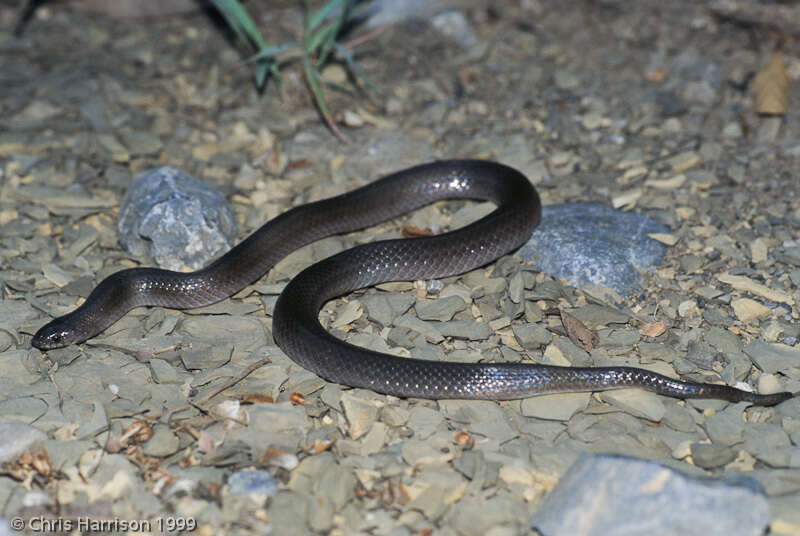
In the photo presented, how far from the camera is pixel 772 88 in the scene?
9523 millimetres

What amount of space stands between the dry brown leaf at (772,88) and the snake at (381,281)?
3.34m

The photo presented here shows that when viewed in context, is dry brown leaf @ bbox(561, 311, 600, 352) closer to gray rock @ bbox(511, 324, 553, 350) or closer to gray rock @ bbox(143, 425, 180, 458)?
gray rock @ bbox(511, 324, 553, 350)

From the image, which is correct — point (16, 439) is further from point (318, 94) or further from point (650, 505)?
point (318, 94)

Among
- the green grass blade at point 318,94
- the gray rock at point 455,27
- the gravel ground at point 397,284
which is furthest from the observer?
the gray rock at point 455,27

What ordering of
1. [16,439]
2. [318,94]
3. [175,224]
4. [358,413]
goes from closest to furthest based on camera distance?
[16,439], [358,413], [175,224], [318,94]

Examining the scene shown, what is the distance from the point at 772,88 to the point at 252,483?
7.65 meters

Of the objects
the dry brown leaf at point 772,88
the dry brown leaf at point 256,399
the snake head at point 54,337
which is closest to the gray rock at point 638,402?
the dry brown leaf at point 256,399

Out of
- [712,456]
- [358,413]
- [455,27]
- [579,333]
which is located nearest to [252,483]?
[358,413]

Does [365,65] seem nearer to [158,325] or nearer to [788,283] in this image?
[158,325]

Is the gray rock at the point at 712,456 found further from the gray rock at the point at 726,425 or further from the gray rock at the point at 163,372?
the gray rock at the point at 163,372

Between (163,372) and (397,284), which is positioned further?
(397,284)

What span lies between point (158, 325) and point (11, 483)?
6.98 feet

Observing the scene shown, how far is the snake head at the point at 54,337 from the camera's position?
6.82 meters

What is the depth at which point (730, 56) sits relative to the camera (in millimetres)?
10359
